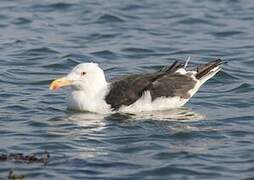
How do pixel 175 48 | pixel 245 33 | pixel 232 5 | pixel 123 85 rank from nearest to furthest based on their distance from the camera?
pixel 123 85 → pixel 175 48 → pixel 245 33 → pixel 232 5

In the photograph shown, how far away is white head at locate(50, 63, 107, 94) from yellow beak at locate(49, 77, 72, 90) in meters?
0.06

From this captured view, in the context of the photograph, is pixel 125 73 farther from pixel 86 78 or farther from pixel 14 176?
pixel 14 176

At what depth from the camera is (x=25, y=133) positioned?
13242 millimetres

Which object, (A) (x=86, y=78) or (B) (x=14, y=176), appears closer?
(B) (x=14, y=176)

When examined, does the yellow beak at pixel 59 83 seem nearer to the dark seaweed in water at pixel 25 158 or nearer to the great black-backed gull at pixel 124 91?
the great black-backed gull at pixel 124 91

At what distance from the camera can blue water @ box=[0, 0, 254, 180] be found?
11.7 metres

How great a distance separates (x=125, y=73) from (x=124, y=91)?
9.65 feet

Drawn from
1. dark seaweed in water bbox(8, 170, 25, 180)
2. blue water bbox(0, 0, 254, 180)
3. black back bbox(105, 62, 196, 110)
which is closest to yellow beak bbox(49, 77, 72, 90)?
blue water bbox(0, 0, 254, 180)

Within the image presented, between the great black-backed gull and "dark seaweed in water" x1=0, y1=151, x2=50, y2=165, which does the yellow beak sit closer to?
the great black-backed gull

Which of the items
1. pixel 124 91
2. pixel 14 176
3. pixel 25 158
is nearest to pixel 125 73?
pixel 124 91

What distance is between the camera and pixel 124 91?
47.9 feet

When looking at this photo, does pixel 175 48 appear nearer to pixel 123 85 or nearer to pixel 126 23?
pixel 126 23

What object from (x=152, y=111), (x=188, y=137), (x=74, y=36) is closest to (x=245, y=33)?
(x=74, y=36)

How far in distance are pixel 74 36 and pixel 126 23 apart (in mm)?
2058
